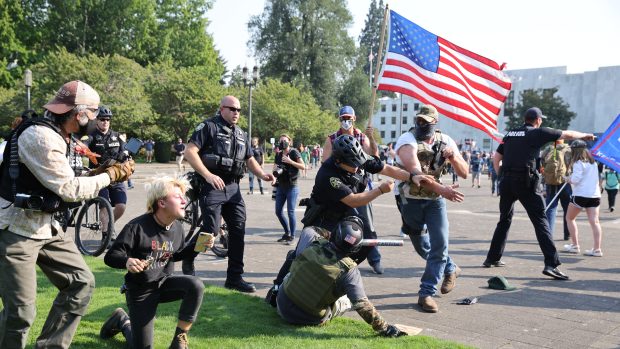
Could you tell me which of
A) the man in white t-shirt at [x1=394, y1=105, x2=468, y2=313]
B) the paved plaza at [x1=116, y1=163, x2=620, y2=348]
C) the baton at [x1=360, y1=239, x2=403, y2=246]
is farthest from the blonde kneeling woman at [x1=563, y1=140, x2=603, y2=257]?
the baton at [x1=360, y1=239, x2=403, y2=246]

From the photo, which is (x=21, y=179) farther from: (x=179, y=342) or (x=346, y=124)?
(x=346, y=124)

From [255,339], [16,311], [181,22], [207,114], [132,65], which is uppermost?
[181,22]

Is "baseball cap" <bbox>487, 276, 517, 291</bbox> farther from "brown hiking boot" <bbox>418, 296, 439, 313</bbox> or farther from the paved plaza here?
"brown hiking boot" <bbox>418, 296, 439, 313</bbox>

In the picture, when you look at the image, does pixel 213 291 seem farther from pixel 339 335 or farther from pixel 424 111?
pixel 424 111

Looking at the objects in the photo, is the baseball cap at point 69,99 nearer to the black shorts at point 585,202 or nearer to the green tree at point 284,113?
the black shorts at point 585,202

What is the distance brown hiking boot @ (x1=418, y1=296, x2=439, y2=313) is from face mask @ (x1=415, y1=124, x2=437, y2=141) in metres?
1.56

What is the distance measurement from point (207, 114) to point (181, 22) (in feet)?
50.1

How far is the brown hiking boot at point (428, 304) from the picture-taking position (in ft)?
17.4

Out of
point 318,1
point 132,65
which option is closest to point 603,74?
point 318,1

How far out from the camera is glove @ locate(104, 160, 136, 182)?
3600 millimetres

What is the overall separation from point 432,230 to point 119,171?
3085 mm

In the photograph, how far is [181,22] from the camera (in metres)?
52.8

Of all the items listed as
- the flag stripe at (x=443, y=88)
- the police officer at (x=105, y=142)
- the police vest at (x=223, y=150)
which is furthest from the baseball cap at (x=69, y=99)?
the flag stripe at (x=443, y=88)

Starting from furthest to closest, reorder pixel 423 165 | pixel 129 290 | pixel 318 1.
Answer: pixel 318 1
pixel 423 165
pixel 129 290
